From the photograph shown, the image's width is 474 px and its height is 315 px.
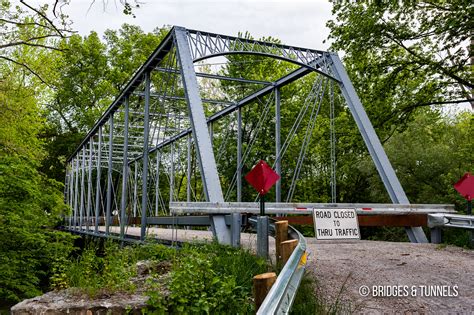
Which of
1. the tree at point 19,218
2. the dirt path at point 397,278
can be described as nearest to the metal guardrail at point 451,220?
the dirt path at point 397,278

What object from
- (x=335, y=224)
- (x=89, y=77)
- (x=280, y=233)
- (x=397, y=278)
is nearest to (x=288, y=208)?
(x=335, y=224)

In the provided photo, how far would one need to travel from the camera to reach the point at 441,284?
5.12 meters

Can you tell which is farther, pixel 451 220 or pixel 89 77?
pixel 89 77

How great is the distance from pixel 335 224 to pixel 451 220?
9.70 feet

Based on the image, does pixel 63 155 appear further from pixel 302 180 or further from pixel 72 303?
pixel 72 303

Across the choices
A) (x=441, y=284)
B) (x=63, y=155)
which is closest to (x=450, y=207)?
(x=441, y=284)

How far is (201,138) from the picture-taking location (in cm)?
837

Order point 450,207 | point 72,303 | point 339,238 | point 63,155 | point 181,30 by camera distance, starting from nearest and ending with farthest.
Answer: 1. point 72,303
2. point 339,238
3. point 450,207
4. point 181,30
5. point 63,155

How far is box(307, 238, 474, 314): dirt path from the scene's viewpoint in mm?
4402

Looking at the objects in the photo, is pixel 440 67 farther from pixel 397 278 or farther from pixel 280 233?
pixel 280 233

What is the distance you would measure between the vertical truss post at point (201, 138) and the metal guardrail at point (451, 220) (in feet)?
13.8

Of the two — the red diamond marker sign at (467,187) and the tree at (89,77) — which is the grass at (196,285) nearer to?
the red diamond marker sign at (467,187)

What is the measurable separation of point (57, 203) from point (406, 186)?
42.3 ft

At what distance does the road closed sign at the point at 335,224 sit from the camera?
22.1ft
